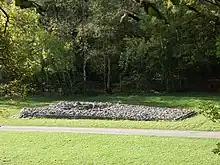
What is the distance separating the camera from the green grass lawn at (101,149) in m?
10.4

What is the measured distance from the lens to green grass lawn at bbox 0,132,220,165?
10406mm

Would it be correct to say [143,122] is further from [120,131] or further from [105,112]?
[105,112]

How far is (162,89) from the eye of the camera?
27.1 m

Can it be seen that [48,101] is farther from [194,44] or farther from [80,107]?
[194,44]

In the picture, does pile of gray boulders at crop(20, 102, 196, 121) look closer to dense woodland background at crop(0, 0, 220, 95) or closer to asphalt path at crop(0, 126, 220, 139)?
asphalt path at crop(0, 126, 220, 139)

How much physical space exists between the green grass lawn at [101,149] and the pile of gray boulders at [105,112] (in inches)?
130

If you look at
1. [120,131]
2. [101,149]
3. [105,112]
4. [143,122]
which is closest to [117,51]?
[105,112]

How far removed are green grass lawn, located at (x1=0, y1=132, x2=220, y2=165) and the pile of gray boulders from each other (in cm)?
330

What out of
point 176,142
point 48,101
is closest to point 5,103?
point 48,101

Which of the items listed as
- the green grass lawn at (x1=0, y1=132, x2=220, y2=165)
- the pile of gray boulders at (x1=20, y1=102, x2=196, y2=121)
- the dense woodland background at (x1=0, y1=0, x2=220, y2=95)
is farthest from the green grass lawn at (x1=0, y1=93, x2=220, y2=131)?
the dense woodland background at (x1=0, y1=0, x2=220, y2=95)

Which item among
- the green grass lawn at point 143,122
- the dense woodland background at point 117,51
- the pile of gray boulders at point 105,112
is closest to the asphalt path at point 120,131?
the green grass lawn at point 143,122

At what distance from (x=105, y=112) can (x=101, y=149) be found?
5.92 m

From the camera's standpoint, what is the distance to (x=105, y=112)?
1758 centimetres

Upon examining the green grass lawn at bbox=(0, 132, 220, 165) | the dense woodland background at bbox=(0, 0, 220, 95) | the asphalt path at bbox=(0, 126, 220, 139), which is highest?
the dense woodland background at bbox=(0, 0, 220, 95)
